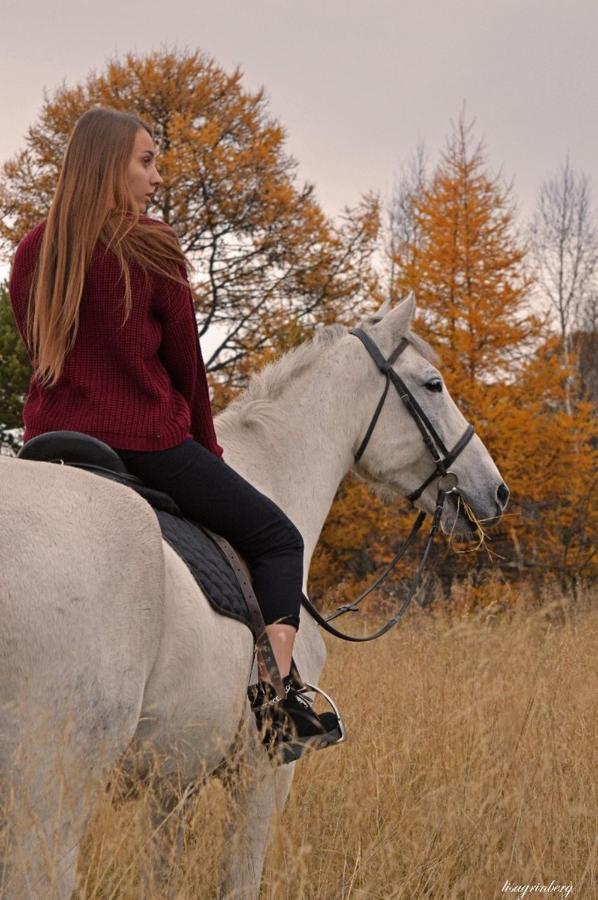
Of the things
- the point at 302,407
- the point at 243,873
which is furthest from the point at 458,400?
the point at 243,873

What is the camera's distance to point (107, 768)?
6.96 ft

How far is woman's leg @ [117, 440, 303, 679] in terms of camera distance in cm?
276

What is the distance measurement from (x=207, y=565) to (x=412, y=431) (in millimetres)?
1486

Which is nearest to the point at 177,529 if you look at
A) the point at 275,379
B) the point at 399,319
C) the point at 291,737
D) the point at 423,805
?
the point at 291,737

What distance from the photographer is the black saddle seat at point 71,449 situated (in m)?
2.52

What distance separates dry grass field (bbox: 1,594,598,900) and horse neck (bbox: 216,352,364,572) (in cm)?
107

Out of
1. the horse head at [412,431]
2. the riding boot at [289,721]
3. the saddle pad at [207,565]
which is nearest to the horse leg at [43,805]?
the saddle pad at [207,565]

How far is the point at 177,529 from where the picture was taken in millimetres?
2674

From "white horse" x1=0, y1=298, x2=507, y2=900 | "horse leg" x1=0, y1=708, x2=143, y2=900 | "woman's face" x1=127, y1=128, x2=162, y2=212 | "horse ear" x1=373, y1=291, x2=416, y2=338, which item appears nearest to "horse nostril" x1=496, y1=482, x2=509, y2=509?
"horse ear" x1=373, y1=291, x2=416, y2=338

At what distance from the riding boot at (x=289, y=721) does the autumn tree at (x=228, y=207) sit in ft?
46.0

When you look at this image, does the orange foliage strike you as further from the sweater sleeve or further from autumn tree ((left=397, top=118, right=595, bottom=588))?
the sweater sleeve

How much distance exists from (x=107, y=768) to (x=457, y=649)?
19.5 feet

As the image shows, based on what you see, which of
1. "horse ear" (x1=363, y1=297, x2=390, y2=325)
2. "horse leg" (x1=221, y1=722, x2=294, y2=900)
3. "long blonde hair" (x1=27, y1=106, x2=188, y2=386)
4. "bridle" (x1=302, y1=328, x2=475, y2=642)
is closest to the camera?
"long blonde hair" (x1=27, y1=106, x2=188, y2=386)

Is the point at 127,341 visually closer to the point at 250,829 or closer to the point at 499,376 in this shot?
the point at 250,829
